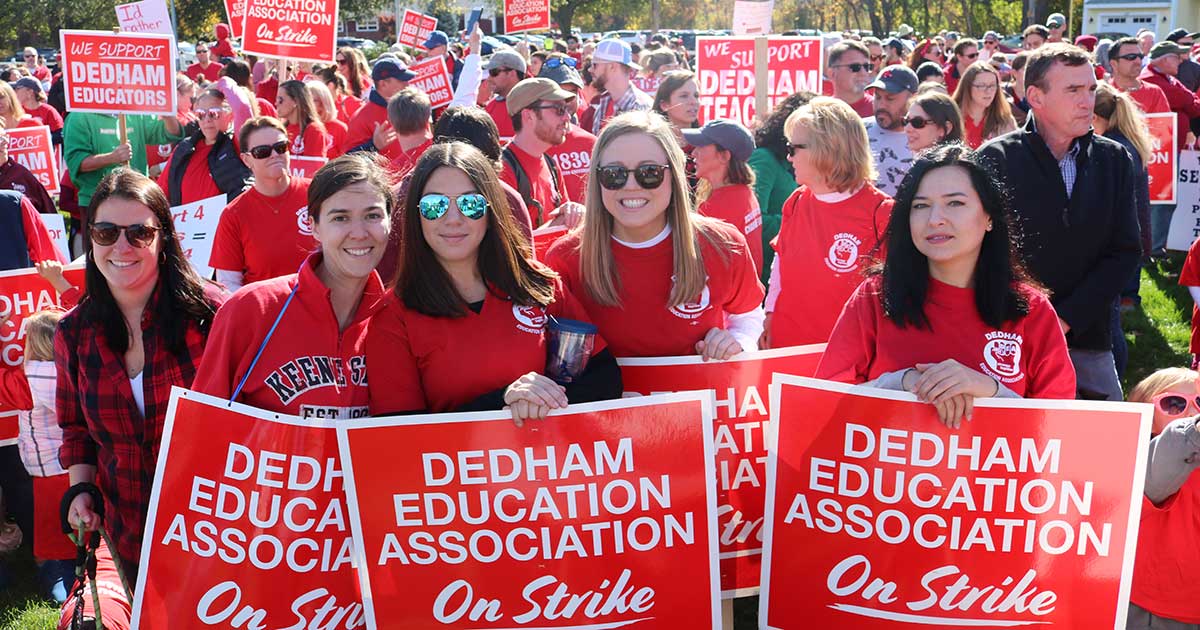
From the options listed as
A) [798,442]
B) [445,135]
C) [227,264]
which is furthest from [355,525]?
[445,135]

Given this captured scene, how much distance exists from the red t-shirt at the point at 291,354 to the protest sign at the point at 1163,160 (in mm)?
8200

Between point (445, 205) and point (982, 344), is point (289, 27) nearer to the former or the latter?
point (445, 205)

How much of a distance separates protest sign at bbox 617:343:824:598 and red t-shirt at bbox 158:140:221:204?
4.41 metres

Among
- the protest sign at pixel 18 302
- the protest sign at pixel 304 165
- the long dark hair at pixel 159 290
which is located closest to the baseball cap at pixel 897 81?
the protest sign at pixel 304 165

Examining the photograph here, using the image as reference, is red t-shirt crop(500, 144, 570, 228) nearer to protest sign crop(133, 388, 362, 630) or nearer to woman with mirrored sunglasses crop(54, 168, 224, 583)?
woman with mirrored sunglasses crop(54, 168, 224, 583)

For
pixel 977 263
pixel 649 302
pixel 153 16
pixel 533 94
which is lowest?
pixel 649 302

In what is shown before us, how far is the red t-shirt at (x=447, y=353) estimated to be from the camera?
10.8 ft

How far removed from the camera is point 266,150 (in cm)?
555

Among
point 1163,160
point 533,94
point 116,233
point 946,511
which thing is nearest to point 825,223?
point 946,511

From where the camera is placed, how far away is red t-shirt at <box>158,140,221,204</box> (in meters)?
7.30

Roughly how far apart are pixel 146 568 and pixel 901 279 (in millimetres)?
2379

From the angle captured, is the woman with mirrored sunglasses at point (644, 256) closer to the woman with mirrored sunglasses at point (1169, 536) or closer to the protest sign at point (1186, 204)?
the woman with mirrored sunglasses at point (1169, 536)

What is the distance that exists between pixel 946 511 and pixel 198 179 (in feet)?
18.2

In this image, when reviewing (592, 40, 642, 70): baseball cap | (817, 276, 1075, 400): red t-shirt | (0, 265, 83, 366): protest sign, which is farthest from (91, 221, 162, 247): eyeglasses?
(592, 40, 642, 70): baseball cap
